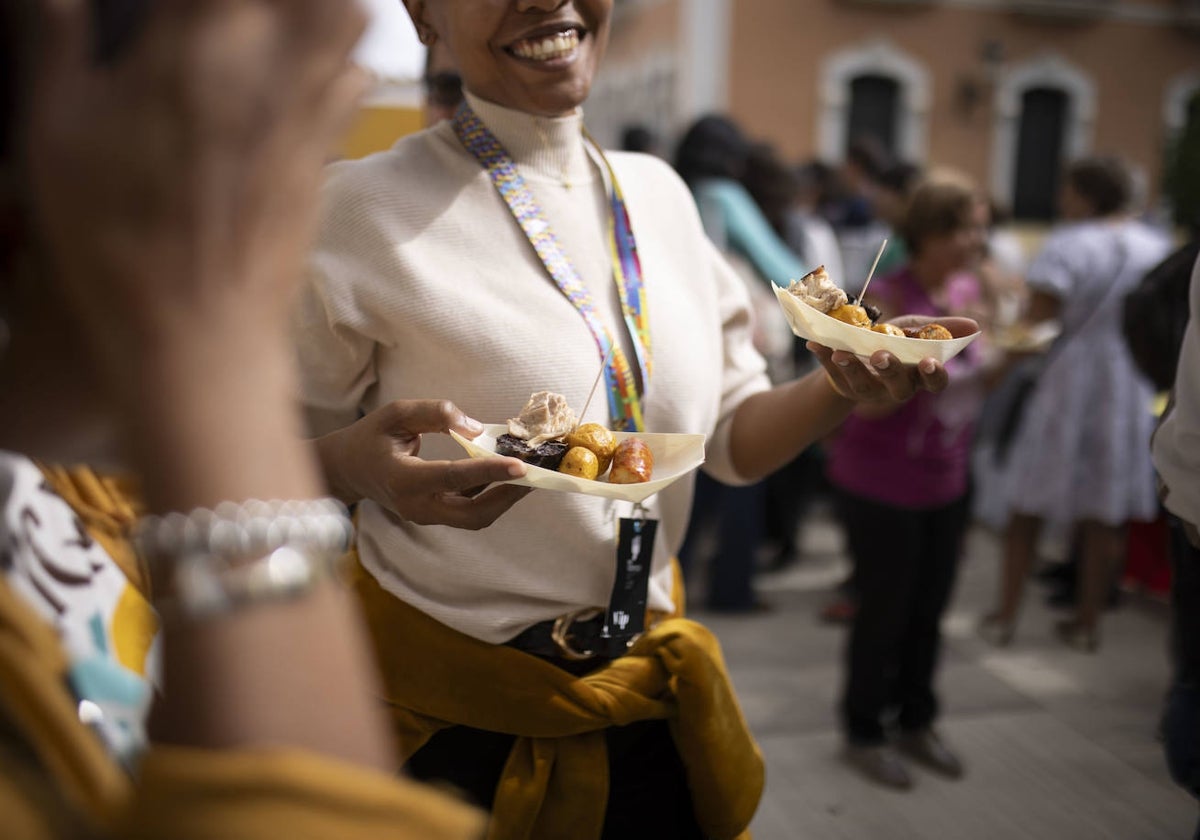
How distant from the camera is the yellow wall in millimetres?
2732

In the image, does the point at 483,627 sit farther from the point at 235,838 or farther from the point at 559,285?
the point at 235,838

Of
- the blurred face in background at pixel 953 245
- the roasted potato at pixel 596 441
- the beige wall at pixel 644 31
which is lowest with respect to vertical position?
the blurred face in background at pixel 953 245

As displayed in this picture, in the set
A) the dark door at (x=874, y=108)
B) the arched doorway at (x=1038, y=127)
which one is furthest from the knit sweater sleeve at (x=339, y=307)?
the arched doorway at (x=1038, y=127)

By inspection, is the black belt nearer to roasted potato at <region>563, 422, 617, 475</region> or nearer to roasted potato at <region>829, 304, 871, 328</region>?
roasted potato at <region>563, 422, 617, 475</region>

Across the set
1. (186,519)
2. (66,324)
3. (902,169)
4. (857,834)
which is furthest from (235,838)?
(902,169)

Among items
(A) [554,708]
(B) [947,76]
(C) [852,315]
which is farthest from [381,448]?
(B) [947,76]

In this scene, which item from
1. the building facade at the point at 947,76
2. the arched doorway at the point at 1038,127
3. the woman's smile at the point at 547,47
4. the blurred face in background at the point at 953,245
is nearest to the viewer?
the woman's smile at the point at 547,47

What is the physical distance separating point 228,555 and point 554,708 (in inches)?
34.4

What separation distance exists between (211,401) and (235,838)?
0.73 ft

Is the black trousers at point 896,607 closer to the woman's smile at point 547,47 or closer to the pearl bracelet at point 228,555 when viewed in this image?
the woman's smile at point 547,47

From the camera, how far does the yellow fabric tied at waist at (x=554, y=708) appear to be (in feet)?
4.51

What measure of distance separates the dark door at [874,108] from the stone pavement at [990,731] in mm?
12011

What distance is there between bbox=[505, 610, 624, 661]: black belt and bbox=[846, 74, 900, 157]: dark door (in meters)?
15.6

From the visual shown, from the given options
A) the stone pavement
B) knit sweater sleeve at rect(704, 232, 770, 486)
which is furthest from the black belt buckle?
the stone pavement
